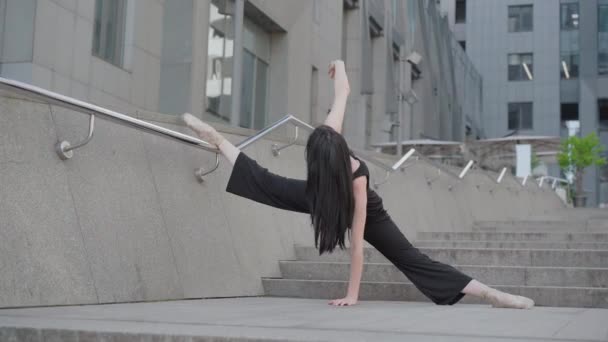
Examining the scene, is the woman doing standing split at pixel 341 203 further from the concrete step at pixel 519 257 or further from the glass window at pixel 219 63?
the glass window at pixel 219 63

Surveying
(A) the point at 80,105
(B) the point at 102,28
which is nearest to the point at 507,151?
Answer: (B) the point at 102,28

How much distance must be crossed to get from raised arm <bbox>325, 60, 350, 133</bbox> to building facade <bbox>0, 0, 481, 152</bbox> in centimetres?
152

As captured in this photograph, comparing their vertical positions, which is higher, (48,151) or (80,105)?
(80,105)

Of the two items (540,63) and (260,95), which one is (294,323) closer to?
(260,95)

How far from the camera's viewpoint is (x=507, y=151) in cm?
3547

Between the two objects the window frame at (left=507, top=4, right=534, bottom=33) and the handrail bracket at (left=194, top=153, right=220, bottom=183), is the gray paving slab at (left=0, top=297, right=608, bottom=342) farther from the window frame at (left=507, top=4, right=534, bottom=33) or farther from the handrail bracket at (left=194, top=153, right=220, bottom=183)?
the window frame at (left=507, top=4, right=534, bottom=33)

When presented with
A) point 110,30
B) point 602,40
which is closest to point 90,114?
point 110,30

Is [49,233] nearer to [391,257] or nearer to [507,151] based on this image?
[391,257]

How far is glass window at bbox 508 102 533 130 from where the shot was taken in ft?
200

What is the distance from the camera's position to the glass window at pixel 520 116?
61.0 meters

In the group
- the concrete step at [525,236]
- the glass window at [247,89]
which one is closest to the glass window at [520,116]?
the glass window at [247,89]

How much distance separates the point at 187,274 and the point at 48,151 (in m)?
1.66

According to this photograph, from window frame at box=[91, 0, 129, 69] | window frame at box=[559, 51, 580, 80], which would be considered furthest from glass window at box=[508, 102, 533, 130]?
window frame at box=[91, 0, 129, 69]

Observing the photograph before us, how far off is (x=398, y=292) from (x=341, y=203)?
5.57 ft
